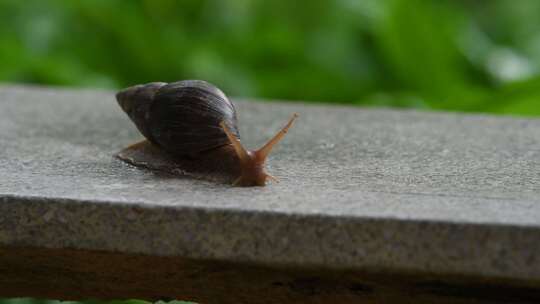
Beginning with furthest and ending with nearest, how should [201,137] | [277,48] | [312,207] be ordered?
[277,48] < [201,137] < [312,207]

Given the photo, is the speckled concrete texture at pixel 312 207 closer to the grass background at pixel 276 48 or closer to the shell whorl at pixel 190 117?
the shell whorl at pixel 190 117

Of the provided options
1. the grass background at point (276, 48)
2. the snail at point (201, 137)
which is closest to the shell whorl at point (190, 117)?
the snail at point (201, 137)

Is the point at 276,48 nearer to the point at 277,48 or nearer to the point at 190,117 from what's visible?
the point at 277,48

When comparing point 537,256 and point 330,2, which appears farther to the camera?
point 330,2

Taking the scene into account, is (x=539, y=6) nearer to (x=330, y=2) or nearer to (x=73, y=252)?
(x=330, y=2)

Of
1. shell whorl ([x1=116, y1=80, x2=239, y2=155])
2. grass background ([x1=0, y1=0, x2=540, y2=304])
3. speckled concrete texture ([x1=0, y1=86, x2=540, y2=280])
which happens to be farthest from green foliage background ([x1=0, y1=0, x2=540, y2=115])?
shell whorl ([x1=116, y1=80, x2=239, y2=155])

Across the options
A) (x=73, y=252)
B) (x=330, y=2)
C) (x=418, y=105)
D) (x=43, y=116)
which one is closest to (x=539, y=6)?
(x=330, y=2)

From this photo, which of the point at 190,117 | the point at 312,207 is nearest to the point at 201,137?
the point at 190,117
